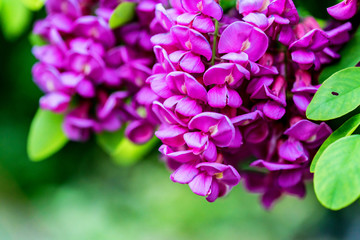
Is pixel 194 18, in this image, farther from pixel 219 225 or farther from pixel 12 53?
pixel 219 225

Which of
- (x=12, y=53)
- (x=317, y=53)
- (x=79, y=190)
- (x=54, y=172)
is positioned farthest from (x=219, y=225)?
(x=317, y=53)

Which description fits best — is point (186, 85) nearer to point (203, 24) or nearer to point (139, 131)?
point (203, 24)

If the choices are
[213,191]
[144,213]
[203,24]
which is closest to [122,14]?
[203,24]

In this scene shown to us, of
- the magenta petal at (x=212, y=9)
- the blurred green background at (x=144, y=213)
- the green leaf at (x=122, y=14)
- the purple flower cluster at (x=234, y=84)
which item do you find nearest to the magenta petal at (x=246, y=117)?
the purple flower cluster at (x=234, y=84)

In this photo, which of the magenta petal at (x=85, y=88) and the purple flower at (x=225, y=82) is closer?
the purple flower at (x=225, y=82)

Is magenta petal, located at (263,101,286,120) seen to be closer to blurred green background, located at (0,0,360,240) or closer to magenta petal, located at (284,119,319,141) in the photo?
magenta petal, located at (284,119,319,141)

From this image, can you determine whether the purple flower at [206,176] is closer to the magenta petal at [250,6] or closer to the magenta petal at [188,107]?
the magenta petal at [188,107]

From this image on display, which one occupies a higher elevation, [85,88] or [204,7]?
[204,7]
